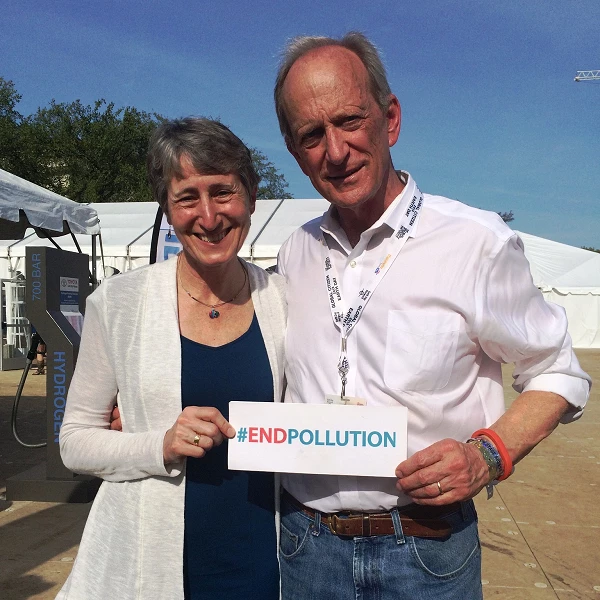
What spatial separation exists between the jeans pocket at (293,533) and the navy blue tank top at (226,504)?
0.13ft

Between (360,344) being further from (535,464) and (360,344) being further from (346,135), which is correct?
(535,464)

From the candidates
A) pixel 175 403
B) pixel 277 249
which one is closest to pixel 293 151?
pixel 175 403

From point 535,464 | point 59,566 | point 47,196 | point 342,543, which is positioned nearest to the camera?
point 342,543

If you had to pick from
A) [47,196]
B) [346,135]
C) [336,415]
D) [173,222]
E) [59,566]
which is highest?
[47,196]

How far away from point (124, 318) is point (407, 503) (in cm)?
97

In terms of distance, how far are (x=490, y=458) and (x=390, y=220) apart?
27.8 inches

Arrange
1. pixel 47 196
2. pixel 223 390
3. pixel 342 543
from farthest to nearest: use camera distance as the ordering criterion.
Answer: pixel 47 196 < pixel 223 390 < pixel 342 543

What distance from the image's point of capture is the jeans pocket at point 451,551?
175 centimetres

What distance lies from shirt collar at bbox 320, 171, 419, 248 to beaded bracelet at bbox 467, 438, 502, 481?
606 mm

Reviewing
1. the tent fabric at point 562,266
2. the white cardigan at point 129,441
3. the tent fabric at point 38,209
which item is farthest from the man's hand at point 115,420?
the tent fabric at point 562,266

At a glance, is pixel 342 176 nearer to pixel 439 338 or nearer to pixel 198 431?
pixel 439 338

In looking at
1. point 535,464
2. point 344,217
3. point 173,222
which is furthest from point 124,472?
point 535,464

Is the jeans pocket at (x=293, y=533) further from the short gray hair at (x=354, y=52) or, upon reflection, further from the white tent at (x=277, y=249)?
the white tent at (x=277, y=249)

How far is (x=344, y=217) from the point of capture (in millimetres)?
1965
